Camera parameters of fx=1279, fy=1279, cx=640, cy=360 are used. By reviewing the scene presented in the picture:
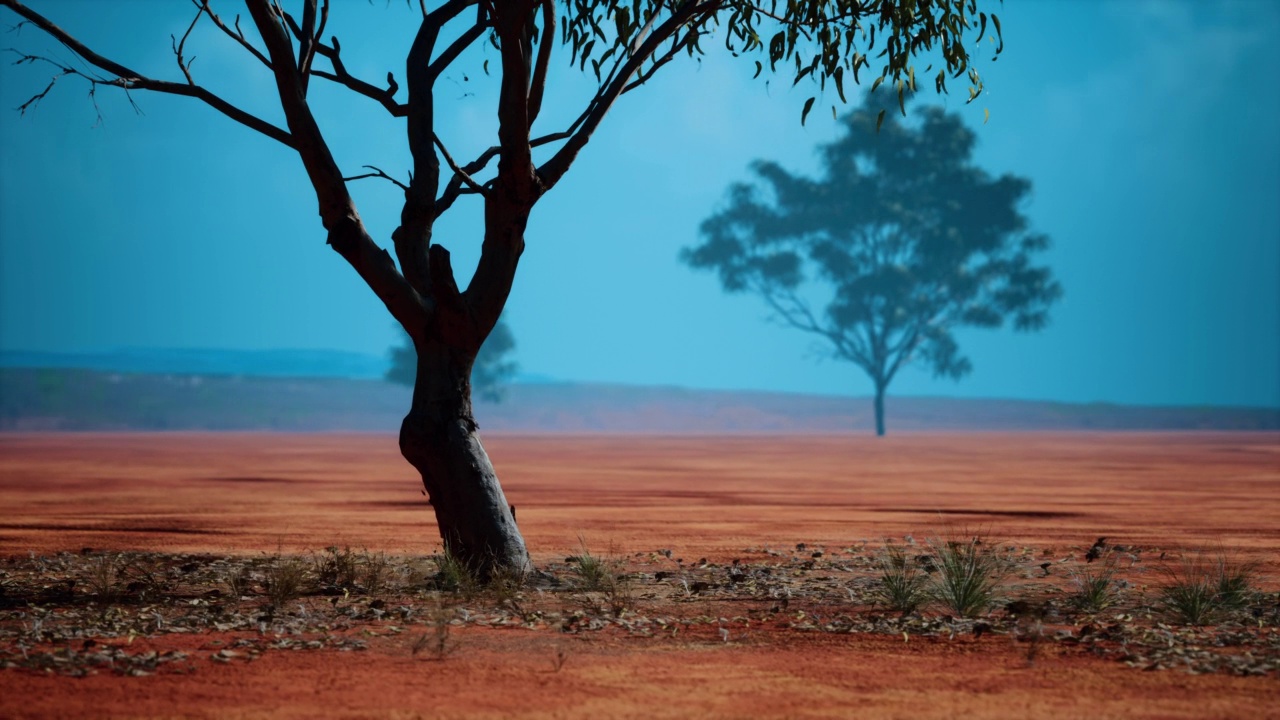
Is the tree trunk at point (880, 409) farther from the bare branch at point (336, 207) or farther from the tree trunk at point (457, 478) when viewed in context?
the bare branch at point (336, 207)

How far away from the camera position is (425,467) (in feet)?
28.1

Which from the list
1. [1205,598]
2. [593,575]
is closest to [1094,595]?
[1205,598]

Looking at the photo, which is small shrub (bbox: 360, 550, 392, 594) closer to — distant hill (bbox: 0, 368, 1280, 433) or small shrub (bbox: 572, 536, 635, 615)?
small shrub (bbox: 572, 536, 635, 615)

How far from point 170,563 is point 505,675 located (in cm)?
503

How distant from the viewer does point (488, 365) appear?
2670 inches

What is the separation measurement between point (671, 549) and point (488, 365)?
57309 mm

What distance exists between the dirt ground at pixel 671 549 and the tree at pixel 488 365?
113 feet

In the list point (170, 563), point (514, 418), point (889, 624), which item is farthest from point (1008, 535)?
point (514, 418)

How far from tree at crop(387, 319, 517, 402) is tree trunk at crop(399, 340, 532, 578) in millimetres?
54583

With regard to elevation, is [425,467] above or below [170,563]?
above

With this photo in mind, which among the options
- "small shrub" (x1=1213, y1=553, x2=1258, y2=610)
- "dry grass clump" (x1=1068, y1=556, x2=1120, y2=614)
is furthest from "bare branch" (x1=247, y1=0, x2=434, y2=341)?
"small shrub" (x1=1213, y1=553, x2=1258, y2=610)

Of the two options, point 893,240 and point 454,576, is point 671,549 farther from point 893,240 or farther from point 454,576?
point 893,240

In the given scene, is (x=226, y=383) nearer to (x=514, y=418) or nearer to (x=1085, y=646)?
(x=514, y=418)

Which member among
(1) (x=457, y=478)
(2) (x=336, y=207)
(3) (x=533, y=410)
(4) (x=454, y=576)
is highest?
(3) (x=533, y=410)
